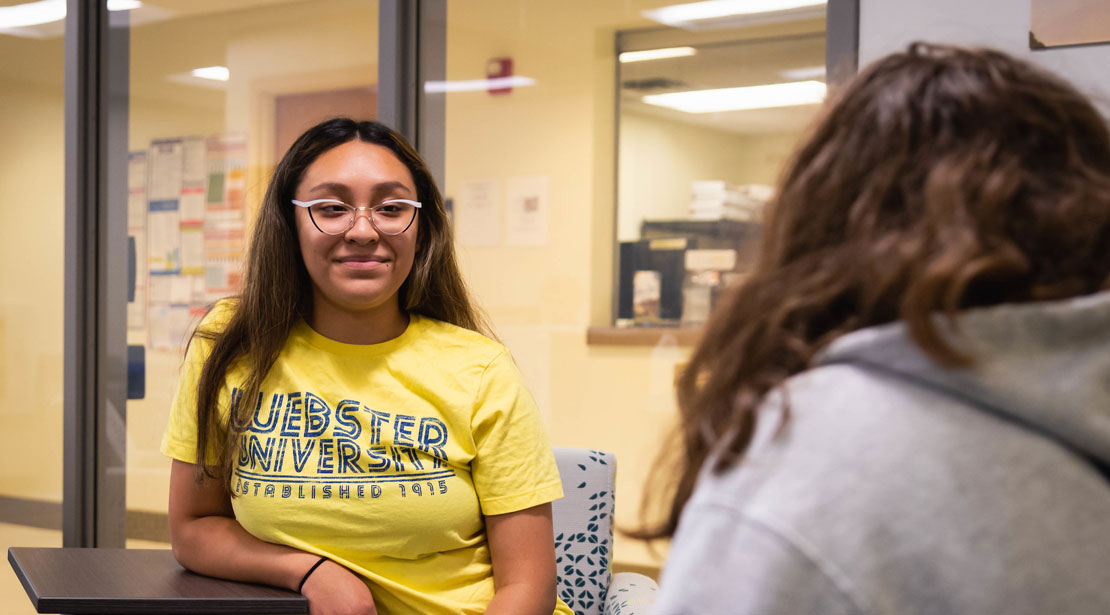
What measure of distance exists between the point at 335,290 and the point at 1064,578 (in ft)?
4.16

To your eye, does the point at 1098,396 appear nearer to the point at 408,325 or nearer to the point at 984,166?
the point at 984,166

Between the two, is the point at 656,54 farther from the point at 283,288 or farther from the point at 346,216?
the point at 283,288

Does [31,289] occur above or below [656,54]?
below

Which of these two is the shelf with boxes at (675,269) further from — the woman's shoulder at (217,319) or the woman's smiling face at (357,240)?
the woman's shoulder at (217,319)

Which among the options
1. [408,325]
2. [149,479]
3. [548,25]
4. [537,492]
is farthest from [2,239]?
[537,492]

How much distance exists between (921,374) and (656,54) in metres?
2.15

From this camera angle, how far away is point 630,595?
185cm

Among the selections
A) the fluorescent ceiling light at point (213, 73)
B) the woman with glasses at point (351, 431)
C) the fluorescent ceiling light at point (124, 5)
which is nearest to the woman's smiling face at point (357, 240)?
the woman with glasses at point (351, 431)

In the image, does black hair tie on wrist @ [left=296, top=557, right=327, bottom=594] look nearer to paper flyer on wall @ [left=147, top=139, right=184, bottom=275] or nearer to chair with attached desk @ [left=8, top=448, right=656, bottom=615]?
chair with attached desk @ [left=8, top=448, right=656, bottom=615]

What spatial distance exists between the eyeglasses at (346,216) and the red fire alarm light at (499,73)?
1.23m

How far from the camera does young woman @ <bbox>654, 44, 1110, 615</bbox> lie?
22.3 inches

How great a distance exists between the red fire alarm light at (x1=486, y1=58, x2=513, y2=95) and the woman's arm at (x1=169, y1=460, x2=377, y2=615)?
1.57m

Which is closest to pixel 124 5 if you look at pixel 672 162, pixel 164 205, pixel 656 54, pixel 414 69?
pixel 164 205

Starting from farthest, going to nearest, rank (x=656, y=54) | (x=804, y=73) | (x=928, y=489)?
(x=656, y=54) < (x=804, y=73) < (x=928, y=489)
